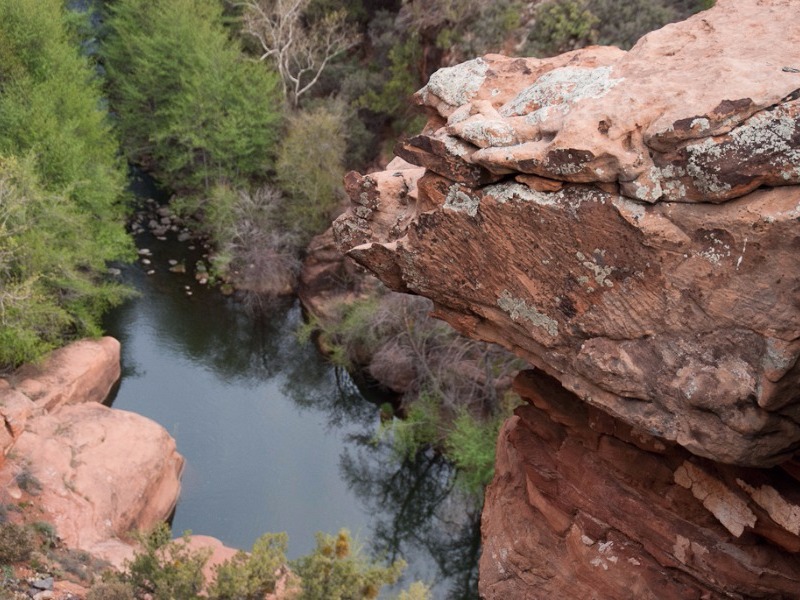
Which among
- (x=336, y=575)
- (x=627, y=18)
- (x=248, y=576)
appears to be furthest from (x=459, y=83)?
(x=627, y=18)

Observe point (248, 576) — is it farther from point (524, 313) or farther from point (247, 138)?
point (247, 138)

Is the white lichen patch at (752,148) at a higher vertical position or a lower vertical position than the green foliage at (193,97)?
higher

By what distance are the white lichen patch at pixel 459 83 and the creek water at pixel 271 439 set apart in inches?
475

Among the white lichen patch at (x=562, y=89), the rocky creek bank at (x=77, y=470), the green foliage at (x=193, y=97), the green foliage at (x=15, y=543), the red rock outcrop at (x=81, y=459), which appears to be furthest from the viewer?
the green foliage at (x=193, y=97)

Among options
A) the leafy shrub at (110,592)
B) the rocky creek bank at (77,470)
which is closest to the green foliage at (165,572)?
the leafy shrub at (110,592)

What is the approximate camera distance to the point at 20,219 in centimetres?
1608

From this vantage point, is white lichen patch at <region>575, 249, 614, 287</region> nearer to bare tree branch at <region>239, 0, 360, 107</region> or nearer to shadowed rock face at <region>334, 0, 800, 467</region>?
shadowed rock face at <region>334, 0, 800, 467</region>

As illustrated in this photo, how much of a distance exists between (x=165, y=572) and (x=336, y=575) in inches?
96.3

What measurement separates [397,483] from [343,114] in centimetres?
1232

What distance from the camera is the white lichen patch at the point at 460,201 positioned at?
496 centimetres

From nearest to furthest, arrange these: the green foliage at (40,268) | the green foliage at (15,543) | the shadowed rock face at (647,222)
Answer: the shadowed rock face at (647,222) < the green foliage at (15,543) < the green foliage at (40,268)

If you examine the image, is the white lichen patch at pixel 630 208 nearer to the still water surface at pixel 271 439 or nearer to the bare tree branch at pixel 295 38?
the still water surface at pixel 271 439

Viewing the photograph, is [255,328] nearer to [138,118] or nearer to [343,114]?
[343,114]

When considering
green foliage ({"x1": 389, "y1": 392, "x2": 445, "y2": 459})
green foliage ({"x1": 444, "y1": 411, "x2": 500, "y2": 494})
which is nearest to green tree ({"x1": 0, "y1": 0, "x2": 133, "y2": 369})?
green foliage ({"x1": 389, "y1": 392, "x2": 445, "y2": 459})
